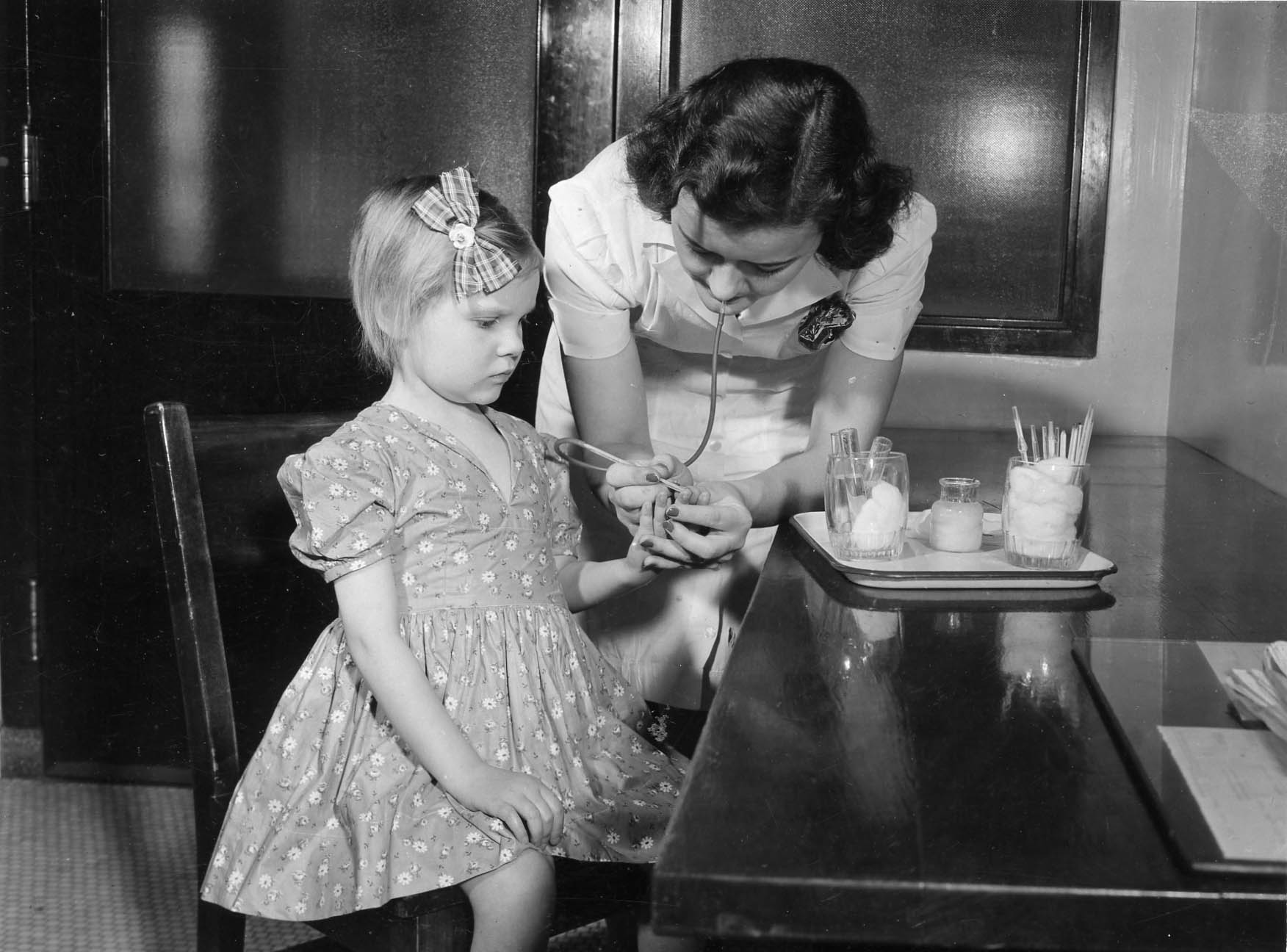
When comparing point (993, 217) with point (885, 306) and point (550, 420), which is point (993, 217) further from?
point (550, 420)

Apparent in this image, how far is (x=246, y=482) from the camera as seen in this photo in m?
1.26

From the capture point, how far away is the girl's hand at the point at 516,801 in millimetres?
1041

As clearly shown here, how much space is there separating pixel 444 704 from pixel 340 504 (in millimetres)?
218

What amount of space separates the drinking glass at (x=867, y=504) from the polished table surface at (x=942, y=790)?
0.11 metres

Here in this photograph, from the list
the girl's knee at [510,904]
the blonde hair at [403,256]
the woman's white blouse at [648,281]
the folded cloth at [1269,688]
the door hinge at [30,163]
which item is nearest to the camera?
the folded cloth at [1269,688]

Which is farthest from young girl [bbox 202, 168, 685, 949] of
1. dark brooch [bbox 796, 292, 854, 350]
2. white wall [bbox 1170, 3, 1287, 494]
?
white wall [bbox 1170, 3, 1287, 494]

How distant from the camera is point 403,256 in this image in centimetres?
125

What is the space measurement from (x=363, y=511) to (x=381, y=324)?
0.21 metres

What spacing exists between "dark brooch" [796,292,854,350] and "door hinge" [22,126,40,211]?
4.53 feet

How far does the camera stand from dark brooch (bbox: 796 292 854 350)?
1.54m

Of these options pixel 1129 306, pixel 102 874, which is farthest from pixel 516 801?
pixel 1129 306

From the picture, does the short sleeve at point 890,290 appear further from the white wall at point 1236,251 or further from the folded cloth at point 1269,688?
the folded cloth at point 1269,688

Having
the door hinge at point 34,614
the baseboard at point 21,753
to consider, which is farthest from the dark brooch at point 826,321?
the baseboard at point 21,753

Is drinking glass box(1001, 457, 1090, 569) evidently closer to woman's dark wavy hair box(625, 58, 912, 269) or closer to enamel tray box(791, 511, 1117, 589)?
enamel tray box(791, 511, 1117, 589)
